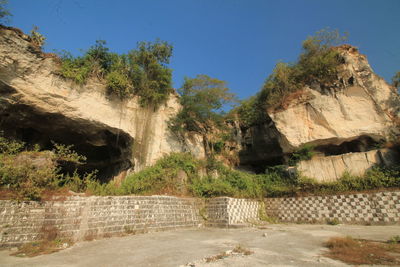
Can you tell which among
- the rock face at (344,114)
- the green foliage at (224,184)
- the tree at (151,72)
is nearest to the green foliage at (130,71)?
the tree at (151,72)

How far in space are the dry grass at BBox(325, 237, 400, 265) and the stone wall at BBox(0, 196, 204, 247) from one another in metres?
5.68

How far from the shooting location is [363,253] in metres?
3.69

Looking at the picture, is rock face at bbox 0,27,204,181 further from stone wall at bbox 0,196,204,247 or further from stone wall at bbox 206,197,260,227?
stone wall at bbox 206,197,260,227

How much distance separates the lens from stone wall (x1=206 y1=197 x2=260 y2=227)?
9.11m

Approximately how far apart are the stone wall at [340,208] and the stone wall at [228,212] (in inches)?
66.8

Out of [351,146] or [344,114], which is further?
[351,146]

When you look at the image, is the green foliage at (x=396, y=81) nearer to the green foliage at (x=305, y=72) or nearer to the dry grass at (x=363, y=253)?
the green foliage at (x=305, y=72)

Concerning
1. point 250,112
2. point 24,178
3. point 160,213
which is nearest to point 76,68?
point 24,178

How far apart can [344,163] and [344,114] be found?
2996 millimetres

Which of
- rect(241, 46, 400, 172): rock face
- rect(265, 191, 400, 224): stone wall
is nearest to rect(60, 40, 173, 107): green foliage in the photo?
rect(241, 46, 400, 172): rock face

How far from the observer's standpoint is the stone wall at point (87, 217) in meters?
4.95

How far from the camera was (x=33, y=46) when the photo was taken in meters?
8.41

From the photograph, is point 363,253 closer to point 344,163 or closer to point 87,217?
point 87,217

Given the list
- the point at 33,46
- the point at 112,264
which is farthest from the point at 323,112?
the point at 33,46
